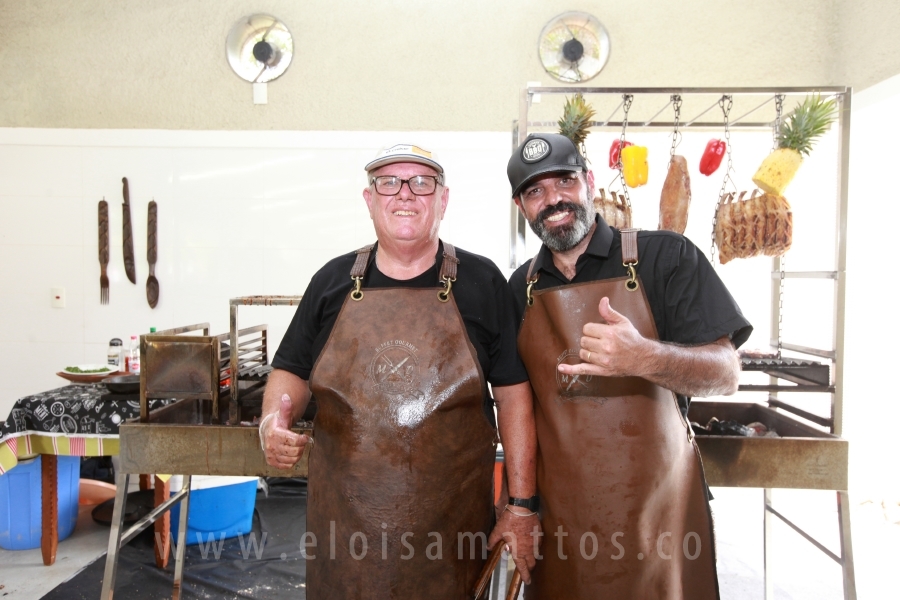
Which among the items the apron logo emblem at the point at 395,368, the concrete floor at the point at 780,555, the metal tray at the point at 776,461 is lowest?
the concrete floor at the point at 780,555

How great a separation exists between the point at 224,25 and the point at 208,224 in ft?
5.65

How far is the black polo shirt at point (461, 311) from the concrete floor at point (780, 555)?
2.51 meters

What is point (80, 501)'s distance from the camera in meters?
4.39

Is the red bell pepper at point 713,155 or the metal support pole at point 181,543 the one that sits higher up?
the red bell pepper at point 713,155

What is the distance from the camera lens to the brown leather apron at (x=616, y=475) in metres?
1.72

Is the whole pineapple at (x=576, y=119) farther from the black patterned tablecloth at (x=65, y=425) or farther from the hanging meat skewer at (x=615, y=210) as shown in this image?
the black patterned tablecloth at (x=65, y=425)

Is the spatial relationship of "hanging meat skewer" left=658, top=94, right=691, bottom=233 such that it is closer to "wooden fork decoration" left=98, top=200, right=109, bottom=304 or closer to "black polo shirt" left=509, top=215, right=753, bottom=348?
"black polo shirt" left=509, top=215, right=753, bottom=348

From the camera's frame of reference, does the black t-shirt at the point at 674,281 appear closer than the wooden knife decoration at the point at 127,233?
Yes

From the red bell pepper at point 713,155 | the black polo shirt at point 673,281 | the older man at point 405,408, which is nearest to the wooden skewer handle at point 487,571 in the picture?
the older man at point 405,408

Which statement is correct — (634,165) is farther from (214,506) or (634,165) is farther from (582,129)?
(214,506)

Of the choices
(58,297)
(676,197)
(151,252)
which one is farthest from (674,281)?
(58,297)

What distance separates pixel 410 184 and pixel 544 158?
1.42ft

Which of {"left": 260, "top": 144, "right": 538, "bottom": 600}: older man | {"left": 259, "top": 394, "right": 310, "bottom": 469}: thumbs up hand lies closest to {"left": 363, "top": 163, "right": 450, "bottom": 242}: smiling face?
{"left": 260, "top": 144, "right": 538, "bottom": 600}: older man

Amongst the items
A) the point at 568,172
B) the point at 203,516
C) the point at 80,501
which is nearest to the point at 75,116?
the point at 80,501
